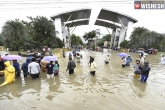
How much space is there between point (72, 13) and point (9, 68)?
44967mm

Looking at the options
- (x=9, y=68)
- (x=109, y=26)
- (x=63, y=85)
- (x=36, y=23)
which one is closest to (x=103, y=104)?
(x=63, y=85)

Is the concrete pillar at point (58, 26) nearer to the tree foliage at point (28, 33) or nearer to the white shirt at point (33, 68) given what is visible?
the tree foliage at point (28, 33)

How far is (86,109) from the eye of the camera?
16.4ft

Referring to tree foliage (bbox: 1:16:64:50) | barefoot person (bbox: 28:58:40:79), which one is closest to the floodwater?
barefoot person (bbox: 28:58:40:79)

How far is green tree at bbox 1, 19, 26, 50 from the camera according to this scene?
106 ft

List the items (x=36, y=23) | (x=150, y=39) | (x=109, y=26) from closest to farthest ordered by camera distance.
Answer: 1. (x=36, y=23)
2. (x=150, y=39)
3. (x=109, y=26)

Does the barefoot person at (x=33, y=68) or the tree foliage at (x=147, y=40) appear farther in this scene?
the tree foliage at (x=147, y=40)

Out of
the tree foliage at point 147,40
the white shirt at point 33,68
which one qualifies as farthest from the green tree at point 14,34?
the tree foliage at point 147,40

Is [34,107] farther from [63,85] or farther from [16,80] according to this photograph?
[16,80]

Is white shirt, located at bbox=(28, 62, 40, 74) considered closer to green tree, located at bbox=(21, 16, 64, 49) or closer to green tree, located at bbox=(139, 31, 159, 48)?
green tree, located at bbox=(21, 16, 64, 49)

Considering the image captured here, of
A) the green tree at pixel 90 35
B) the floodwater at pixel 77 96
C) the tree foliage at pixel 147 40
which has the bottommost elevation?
the floodwater at pixel 77 96

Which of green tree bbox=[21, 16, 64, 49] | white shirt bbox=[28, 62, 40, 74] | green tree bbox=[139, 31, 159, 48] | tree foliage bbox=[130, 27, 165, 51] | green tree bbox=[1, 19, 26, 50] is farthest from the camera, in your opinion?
tree foliage bbox=[130, 27, 165, 51]

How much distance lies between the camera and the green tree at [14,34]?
1273 inches

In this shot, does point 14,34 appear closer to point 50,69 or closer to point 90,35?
point 50,69
